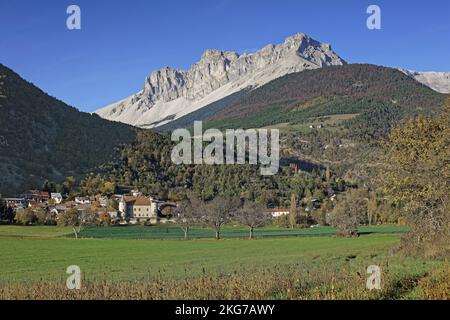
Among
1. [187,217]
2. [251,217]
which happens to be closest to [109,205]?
[187,217]

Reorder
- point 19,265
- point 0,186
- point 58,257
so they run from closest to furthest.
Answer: point 19,265 → point 58,257 → point 0,186

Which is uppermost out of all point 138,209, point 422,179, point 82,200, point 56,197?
point 422,179

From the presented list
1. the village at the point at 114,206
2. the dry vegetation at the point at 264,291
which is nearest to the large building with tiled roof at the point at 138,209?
the village at the point at 114,206

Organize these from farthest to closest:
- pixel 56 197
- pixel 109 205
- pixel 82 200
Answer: pixel 56 197, pixel 82 200, pixel 109 205

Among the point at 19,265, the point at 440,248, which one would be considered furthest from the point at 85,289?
the point at 19,265

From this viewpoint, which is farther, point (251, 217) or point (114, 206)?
point (114, 206)

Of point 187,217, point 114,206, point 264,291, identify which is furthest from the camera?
point 114,206

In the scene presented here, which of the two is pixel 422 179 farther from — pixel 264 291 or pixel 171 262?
pixel 171 262

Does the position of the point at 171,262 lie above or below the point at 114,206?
below

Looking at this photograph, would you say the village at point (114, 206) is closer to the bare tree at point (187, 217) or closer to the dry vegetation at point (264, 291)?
the bare tree at point (187, 217)

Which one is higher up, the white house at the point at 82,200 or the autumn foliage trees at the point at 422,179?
the autumn foliage trees at the point at 422,179
